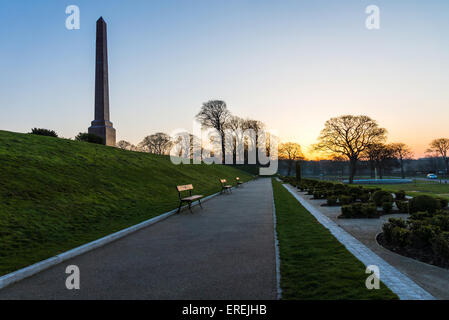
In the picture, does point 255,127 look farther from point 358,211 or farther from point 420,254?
point 420,254

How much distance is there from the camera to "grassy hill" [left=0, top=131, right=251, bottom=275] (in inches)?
240

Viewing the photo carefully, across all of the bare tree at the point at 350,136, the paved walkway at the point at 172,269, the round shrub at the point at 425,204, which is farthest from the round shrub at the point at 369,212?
the bare tree at the point at 350,136

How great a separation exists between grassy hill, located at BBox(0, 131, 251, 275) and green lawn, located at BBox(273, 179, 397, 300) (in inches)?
171

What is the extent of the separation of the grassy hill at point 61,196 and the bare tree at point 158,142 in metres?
Answer: 54.9

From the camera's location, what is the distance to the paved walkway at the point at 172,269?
3.62 m

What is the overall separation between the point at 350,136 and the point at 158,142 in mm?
46794

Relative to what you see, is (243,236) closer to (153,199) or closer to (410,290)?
(410,290)

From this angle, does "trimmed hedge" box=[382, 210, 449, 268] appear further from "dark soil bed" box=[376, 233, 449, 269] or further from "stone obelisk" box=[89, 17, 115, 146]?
"stone obelisk" box=[89, 17, 115, 146]

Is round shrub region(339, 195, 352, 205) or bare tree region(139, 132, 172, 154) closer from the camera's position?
round shrub region(339, 195, 352, 205)

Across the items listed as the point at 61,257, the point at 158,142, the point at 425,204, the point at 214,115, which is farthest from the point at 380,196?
the point at 158,142

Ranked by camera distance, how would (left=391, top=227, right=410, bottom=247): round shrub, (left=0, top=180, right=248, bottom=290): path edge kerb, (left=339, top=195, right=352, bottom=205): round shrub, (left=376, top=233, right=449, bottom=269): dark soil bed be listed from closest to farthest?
(left=0, top=180, right=248, bottom=290): path edge kerb, (left=376, top=233, right=449, bottom=269): dark soil bed, (left=391, top=227, right=410, bottom=247): round shrub, (left=339, top=195, right=352, bottom=205): round shrub

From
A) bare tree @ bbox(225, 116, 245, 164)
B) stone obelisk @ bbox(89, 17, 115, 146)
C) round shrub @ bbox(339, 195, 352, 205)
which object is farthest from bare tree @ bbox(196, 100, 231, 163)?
round shrub @ bbox(339, 195, 352, 205)
